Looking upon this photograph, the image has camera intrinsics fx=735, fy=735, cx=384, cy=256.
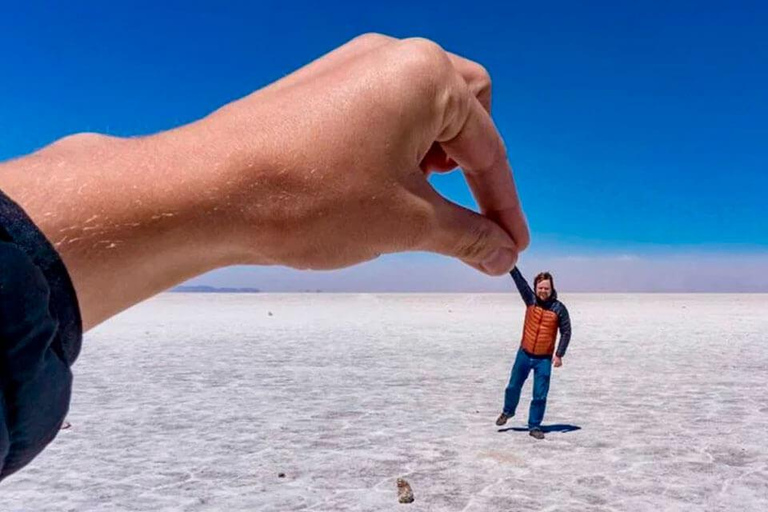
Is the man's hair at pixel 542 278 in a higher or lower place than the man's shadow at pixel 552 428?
higher

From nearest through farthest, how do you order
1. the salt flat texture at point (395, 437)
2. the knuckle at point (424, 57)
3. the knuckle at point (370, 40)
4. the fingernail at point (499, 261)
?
1. the knuckle at point (424, 57)
2. the knuckle at point (370, 40)
3. the fingernail at point (499, 261)
4. the salt flat texture at point (395, 437)

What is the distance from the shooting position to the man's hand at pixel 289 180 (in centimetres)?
114

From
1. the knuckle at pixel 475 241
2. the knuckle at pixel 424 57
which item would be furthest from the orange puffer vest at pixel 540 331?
the knuckle at pixel 424 57

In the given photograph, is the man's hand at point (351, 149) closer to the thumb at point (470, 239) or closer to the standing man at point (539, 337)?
the thumb at point (470, 239)

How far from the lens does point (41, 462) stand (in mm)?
6367

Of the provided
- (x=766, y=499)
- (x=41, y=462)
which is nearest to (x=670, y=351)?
(x=766, y=499)

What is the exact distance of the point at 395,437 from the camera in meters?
7.16

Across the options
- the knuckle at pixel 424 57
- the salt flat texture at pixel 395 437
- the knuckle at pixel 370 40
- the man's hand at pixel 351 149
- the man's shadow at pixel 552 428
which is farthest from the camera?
the man's shadow at pixel 552 428

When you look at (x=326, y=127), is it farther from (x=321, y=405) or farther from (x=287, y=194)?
(x=321, y=405)

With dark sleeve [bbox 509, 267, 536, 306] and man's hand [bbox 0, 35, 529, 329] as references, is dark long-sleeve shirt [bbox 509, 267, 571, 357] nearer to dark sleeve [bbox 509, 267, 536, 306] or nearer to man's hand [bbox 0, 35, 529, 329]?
dark sleeve [bbox 509, 267, 536, 306]

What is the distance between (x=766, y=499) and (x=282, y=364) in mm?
9142

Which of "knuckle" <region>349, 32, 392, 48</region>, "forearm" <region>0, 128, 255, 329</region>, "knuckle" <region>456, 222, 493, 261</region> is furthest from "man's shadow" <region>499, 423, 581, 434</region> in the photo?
"forearm" <region>0, 128, 255, 329</region>

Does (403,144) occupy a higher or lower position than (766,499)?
higher

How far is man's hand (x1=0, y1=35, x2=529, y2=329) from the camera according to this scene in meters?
1.14
